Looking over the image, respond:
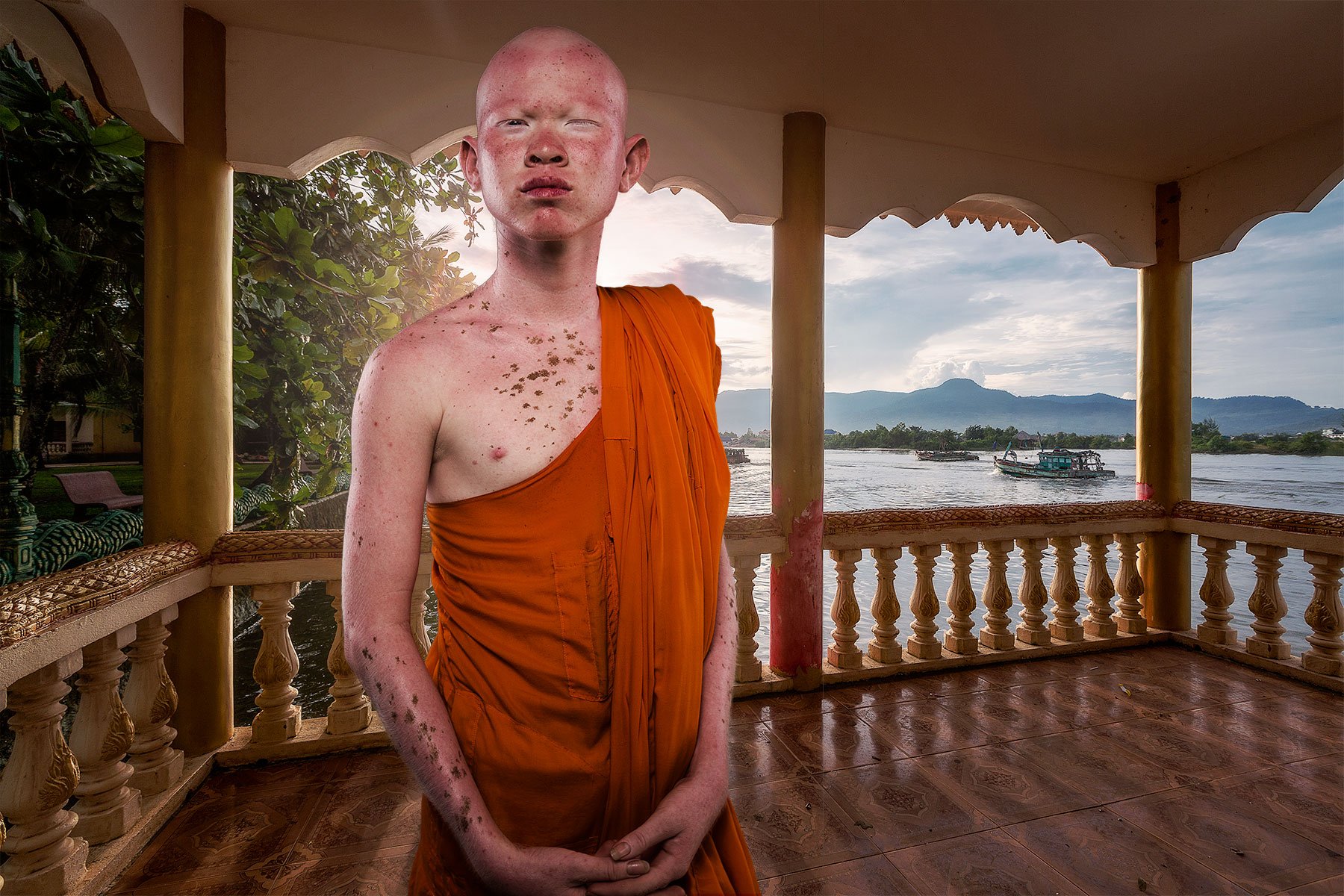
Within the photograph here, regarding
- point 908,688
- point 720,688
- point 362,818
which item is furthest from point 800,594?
point 720,688

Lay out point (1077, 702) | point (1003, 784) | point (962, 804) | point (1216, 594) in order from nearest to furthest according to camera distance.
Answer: point (962, 804), point (1003, 784), point (1077, 702), point (1216, 594)

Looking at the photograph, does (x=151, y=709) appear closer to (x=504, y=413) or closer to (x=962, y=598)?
(x=504, y=413)

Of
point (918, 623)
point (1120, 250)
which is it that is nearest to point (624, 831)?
point (918, 623)

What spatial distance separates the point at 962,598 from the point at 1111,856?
5.36 ft

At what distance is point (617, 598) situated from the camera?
73cm

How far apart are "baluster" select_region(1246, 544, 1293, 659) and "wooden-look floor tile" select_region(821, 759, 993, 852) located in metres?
2.55

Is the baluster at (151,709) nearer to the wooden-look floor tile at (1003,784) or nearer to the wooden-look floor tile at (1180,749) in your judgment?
the wooden-look floor tile at (1003,784)

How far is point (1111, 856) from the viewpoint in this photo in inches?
73.1

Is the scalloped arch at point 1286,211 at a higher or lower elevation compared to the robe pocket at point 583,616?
higher

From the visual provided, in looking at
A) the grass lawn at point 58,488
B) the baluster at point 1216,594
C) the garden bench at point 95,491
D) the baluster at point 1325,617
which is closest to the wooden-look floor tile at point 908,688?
the baluster at point 1216,594

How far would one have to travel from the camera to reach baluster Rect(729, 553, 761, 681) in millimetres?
2969

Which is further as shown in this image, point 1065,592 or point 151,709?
point 1065,592

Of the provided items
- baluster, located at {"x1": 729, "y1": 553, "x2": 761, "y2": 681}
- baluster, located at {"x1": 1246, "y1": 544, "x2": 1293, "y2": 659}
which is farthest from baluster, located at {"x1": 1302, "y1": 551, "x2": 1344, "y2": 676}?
baluster, located at {"x1": 729, "y1": 553, "x2": 761, "y2": 681}

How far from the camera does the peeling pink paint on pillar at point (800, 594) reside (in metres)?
3.03
